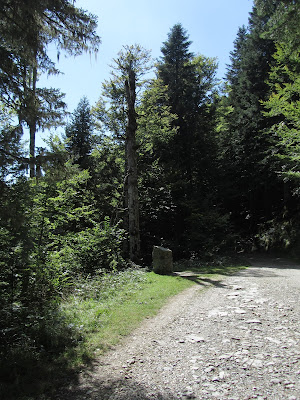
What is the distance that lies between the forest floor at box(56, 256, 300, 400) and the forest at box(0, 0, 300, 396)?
1532 millimetres

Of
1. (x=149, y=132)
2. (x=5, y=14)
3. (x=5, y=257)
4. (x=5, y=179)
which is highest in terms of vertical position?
(x=149, y=132)

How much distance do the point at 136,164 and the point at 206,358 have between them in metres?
10.7

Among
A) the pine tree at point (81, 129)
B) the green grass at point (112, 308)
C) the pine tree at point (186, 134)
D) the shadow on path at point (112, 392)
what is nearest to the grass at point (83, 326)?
the green grass at point (112, 308)

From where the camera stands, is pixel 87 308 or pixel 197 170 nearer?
pixel 87 308

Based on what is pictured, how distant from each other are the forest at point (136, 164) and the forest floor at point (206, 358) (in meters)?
1.53

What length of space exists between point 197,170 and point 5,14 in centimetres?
1651

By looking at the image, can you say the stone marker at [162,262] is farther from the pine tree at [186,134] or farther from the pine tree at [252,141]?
the pine tree at [252,141]

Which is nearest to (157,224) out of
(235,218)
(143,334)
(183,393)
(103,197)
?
(103,197)

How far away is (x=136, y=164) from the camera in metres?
13.8

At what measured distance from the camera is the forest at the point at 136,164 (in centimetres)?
524

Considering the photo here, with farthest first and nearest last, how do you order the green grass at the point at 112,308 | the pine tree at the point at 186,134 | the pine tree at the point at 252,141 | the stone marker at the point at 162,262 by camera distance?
the pine tree at the point at 252,141
the pine tree at the point at 186,134
the stone marker at the point at 162,262
the green grass at the point at 112,308

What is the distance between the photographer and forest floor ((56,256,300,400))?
319 cm

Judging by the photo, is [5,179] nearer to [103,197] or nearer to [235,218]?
[103,197]

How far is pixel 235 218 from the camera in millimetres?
24266
